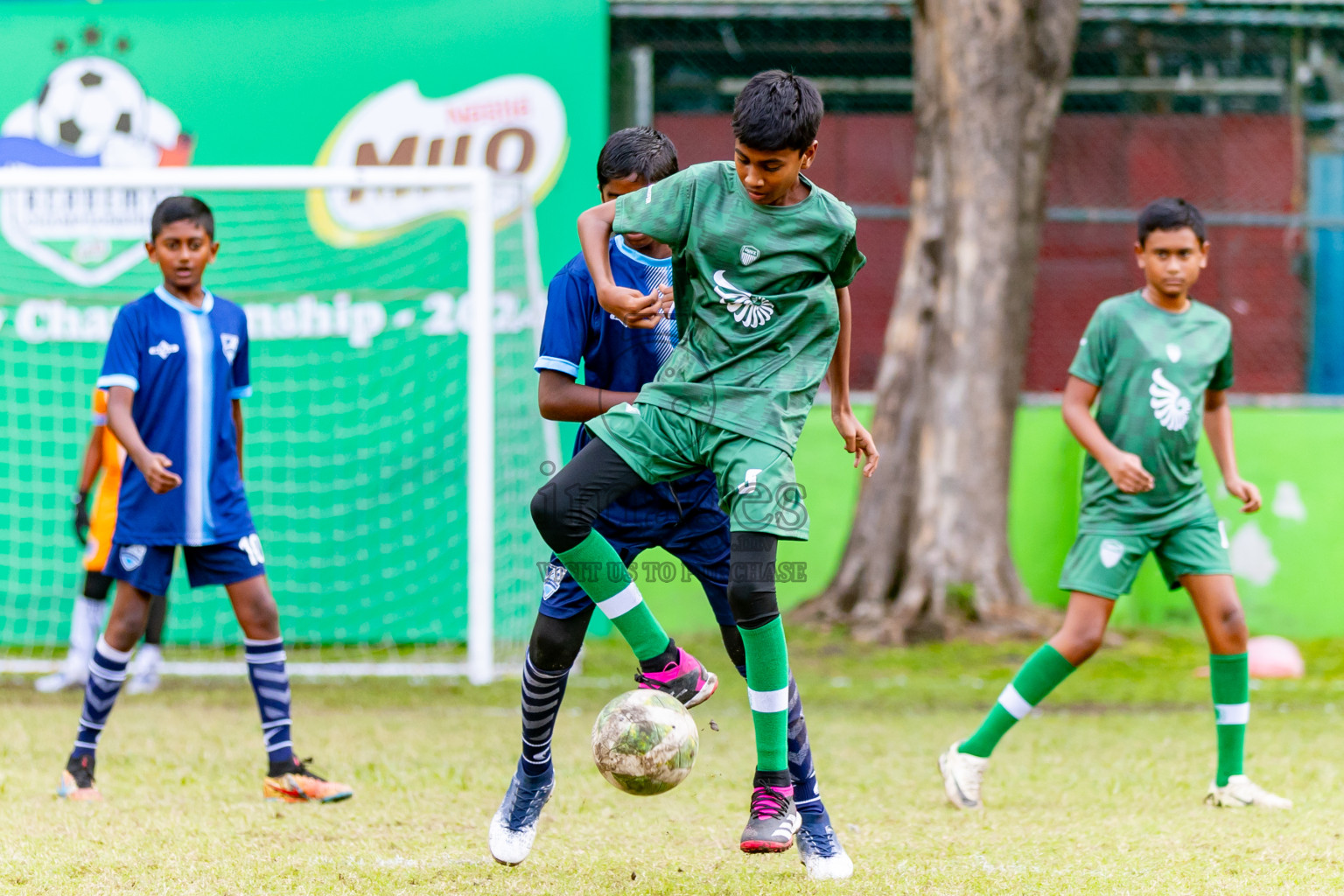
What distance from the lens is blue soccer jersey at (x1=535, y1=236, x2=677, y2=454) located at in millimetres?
3621

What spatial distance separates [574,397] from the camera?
363 cm

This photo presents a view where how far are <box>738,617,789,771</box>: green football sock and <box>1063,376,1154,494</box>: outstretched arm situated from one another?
1.62 meters

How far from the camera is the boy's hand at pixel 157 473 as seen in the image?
172 inches

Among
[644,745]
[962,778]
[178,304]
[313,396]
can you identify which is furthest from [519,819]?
[313,396]

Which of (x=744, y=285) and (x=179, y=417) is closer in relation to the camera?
(x=744, y=285)

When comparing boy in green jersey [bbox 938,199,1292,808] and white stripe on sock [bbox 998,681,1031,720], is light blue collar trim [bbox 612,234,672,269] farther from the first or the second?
white stripe on sock [bbox 998,681,1031,720]

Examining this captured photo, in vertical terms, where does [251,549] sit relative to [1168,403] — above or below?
below

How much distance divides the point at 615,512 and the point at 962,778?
5.40ft

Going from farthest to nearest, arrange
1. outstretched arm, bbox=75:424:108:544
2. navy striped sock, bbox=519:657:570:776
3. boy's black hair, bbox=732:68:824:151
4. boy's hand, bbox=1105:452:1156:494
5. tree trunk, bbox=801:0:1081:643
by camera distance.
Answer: tree trunk, bbox=801:0:1081:643
outstretched arm, bbox=75:424:108:544
boy's hand, bbox=1105:452:1156:494
navy striped sock, bbox=519:657:570:776
boy's black hair, bbox=732:68:824:151

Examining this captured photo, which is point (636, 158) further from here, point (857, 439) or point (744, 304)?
point (857, 439)

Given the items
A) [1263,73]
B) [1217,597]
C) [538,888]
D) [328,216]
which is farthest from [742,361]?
[1263,73]

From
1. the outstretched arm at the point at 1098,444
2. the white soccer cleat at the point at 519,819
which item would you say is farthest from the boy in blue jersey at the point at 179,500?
the outstretched arm at the point at 1098,444

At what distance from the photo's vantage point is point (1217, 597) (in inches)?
178

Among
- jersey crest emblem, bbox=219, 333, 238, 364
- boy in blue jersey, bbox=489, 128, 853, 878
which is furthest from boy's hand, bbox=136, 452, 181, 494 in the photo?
boy in blue jersey, bbox=489, 128, 853, 878
